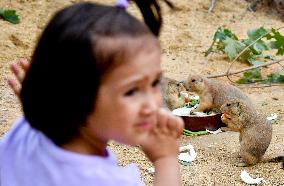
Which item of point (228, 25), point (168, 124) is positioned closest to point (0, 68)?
point (228, 25)

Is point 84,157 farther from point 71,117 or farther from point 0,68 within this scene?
point 0,68

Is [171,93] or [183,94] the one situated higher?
[171,93]

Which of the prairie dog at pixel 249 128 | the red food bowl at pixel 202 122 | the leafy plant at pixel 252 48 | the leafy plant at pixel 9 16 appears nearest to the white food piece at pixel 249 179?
the prairie dog at pixel 249 128

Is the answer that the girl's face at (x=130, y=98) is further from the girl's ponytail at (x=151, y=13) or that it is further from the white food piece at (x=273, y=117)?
the white food piece at (x=273, y=117)

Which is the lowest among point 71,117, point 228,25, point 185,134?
point 228,25

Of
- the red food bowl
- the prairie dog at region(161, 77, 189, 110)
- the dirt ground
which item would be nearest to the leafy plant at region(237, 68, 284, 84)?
the dirt ground

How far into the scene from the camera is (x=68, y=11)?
1.47 m

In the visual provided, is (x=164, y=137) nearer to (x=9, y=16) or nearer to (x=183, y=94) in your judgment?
(x=183, y=94)

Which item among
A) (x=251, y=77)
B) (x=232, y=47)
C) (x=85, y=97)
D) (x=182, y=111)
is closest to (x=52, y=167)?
(x=85, y=97)

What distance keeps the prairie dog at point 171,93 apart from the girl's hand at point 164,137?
117 inches

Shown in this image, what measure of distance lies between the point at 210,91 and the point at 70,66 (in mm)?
3668

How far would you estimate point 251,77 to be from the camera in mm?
5836

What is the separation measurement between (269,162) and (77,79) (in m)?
2.72

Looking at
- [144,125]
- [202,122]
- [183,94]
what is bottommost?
[183,94]
